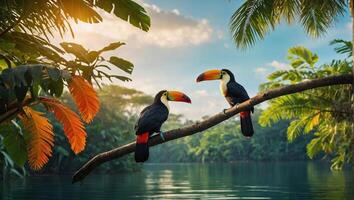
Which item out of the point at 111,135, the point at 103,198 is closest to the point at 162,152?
the point at 111,135

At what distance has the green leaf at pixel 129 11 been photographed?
22.6ft

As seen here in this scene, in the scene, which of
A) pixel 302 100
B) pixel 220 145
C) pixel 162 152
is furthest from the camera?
pixel 162 152

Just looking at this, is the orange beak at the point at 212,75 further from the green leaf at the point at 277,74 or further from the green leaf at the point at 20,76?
the green leaf at the point at 277,74

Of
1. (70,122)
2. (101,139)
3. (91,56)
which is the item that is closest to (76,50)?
(91,56)

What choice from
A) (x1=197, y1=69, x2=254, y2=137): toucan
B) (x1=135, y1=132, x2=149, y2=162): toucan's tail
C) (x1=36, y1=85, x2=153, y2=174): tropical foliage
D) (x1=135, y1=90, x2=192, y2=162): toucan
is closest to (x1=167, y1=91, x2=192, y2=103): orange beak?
(x1=135, y1=90, x2=192, y2=162): toucan

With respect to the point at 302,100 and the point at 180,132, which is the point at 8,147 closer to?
the point at 180,132

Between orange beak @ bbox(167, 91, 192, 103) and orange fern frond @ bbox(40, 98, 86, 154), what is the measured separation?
1283 mm

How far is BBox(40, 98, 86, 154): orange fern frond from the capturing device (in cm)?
675

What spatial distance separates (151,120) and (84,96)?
104cm

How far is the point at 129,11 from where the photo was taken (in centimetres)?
696

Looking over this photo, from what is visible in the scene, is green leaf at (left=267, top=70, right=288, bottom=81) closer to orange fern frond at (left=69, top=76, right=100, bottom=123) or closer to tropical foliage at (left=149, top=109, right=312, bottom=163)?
orange fern frond at (left=69, top=76, right=100, bottom=123)

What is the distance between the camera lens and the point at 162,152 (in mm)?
112375

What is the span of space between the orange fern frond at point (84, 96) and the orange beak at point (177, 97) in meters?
0.94

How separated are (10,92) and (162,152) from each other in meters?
108
